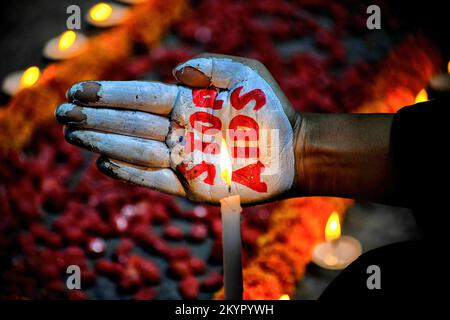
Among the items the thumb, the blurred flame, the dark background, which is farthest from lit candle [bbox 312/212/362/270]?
the thumb

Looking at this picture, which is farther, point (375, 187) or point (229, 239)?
point (375, 187)

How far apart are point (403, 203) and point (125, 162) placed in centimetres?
60

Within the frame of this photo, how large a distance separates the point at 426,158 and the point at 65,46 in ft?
4.37

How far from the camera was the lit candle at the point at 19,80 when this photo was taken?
1579mm

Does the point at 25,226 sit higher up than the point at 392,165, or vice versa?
the point at 392,165

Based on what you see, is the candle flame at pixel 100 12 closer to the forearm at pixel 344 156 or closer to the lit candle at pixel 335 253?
the forearm at pixel 344 156

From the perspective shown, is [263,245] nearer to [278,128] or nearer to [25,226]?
[278,128]

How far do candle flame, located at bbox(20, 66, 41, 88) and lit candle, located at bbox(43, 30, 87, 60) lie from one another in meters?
0.08

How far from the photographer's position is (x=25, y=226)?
1375mm

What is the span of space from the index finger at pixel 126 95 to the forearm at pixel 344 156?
0.31 metres

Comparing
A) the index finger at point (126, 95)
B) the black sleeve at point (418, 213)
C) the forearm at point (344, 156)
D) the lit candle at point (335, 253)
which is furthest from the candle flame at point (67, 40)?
the black sleeve at point (418, 213)

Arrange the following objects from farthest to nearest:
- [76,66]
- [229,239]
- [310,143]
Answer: [76,66], [310,143], [229,239]

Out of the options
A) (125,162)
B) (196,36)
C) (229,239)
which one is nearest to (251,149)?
(125,162)

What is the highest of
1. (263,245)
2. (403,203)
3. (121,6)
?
(121,6)
